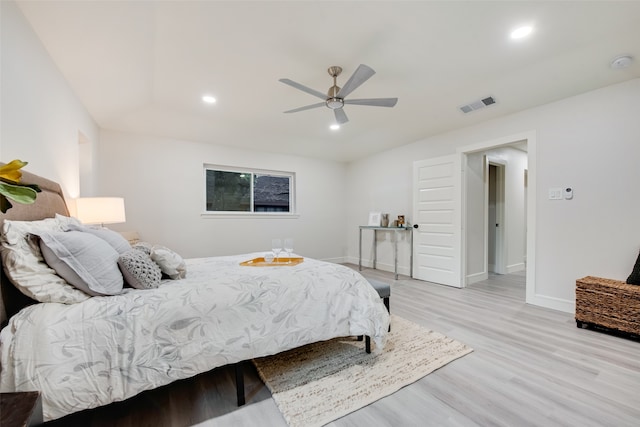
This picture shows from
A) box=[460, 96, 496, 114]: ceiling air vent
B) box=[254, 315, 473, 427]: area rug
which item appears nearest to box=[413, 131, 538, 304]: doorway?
box=[460, 96, 496, 114]: ceiling air vent

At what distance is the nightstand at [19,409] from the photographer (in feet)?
2.17

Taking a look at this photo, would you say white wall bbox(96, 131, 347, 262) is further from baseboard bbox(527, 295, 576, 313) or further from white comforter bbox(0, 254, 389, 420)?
baseboard bbox(527, 295, 576, 313)

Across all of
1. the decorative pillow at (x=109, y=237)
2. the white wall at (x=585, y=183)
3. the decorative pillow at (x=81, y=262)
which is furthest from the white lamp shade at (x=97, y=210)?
the white wall at (x=585, y=183)

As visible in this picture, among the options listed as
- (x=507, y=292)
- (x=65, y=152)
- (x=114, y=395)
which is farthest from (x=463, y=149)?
(x=65, y=152)

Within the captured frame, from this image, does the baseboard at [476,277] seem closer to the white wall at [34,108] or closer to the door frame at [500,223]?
the door frame at [500,223]

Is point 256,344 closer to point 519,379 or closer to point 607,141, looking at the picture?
point 519,379

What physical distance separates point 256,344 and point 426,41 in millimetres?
2639

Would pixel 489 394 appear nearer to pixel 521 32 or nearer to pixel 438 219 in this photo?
pixel 521 32

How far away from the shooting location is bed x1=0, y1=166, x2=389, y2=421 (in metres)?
1.11

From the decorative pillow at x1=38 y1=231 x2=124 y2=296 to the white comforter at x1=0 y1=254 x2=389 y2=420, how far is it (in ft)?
0.27

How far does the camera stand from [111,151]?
3848mm

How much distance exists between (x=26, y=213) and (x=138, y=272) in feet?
2.40

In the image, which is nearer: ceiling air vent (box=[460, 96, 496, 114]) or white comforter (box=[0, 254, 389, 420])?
white comforter (box=[0, 254, 389, 420])

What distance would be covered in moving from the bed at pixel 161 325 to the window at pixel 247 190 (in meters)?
2.75
